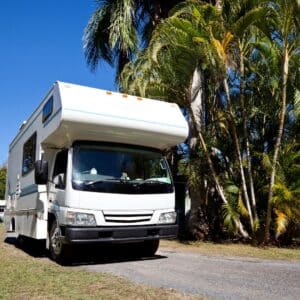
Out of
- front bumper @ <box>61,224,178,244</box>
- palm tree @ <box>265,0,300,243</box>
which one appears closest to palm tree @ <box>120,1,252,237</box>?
palm tree @ <box>265,0,300,243</box>

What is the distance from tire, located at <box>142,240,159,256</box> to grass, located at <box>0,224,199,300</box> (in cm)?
209

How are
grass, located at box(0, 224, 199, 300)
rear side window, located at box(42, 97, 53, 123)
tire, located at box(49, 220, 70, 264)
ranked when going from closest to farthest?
grass, located at box(0, 224, 199, 300) → tire, located at box(49, 220, 70, 264) → rear side window, located at box(42, 97, 53, 123)

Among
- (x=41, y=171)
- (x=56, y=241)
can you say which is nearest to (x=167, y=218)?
(x=56, y=241)

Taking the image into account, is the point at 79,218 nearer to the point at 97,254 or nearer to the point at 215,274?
the point at 97,254

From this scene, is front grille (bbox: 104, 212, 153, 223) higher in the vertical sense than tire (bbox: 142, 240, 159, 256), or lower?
higher

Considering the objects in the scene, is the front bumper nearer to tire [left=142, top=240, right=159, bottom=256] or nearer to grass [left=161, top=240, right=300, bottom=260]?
tire [left=142, top=240, right=159, bottom=256]

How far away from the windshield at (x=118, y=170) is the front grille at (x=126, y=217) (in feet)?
1.36

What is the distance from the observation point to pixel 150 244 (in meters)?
10.1

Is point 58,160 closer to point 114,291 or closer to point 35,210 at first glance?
point 35,210

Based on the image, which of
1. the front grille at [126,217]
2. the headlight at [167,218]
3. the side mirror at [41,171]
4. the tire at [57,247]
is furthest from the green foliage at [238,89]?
the tire at [57,247]

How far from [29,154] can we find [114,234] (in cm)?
354

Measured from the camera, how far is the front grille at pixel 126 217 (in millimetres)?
8648

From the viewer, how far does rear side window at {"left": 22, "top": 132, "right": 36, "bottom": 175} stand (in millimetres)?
10663

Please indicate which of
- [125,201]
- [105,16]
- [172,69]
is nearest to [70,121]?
[125,201]
